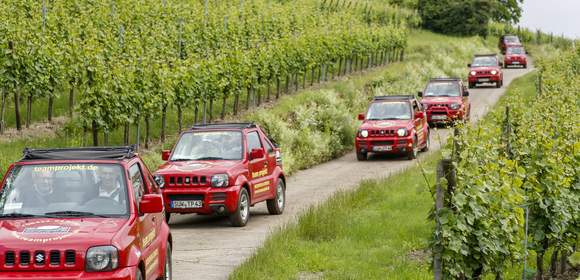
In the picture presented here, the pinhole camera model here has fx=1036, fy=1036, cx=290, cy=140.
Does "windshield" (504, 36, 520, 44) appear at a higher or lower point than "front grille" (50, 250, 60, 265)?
lower

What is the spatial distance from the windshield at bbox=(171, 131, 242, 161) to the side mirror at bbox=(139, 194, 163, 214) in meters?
8.21

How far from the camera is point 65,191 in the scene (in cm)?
1100

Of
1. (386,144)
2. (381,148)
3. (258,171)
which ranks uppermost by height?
(258,171)

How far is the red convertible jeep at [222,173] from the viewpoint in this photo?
18.2m

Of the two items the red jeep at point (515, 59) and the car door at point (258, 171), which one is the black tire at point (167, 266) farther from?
the red jeep at point (515, 59)

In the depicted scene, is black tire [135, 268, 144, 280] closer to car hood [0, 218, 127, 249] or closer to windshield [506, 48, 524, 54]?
car hood [0, 218, 127, 249]

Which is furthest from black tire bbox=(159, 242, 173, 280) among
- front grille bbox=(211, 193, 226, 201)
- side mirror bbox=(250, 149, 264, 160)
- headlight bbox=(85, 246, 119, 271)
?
side mirror bbox=(250, 149, 264, 160)

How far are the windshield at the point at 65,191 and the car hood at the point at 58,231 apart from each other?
240 mm

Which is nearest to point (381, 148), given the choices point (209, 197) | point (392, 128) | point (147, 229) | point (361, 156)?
point (392, 128)

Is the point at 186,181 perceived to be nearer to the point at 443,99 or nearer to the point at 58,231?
Result: the point at 58,231

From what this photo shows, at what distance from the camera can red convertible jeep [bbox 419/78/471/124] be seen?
125ft

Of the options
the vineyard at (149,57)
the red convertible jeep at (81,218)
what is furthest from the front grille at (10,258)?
the vineyard at (149,57)

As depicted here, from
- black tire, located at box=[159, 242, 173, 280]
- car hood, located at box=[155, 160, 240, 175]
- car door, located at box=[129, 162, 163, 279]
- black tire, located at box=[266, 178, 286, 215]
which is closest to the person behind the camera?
car door, located at box=[129, 162, 163, 279]

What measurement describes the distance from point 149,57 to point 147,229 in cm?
1863
